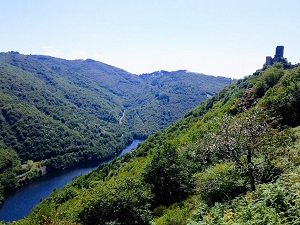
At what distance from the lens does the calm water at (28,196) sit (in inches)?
3440

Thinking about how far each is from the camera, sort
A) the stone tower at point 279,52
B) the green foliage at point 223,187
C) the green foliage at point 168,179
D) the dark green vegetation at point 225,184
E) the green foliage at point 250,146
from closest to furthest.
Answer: the dark green vegetation at point 225,184, the green foliage at point 250,146, the green foliage at point 223,187, the green foliage at point 168,179, the stone tower at point 279,52

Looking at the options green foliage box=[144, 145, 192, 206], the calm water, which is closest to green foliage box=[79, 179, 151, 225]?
green foliage box=[144, 145, 192, 206]

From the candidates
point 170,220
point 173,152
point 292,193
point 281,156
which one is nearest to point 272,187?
→ point 292,193

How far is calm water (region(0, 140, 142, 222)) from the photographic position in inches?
3440

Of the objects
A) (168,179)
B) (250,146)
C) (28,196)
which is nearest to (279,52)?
(28,196)

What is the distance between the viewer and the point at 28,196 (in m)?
101

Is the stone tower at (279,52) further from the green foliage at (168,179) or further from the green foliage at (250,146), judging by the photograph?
the green foliage at (250,146)

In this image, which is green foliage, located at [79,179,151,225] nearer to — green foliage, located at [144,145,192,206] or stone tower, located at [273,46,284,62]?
green foliage, located at [144,145,192,206]

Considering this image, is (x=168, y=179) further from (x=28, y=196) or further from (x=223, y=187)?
(x=28, y=196)

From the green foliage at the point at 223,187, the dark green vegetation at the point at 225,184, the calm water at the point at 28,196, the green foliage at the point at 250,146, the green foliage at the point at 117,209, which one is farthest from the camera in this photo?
the calm water at the point at 28,196

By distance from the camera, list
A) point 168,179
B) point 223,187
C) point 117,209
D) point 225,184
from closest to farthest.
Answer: point 225,184 < point 223,187 < point 117,209 < point 168,179

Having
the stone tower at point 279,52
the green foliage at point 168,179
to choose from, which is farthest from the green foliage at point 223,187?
the stone tower at point 279,52

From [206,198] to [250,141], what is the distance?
430cm

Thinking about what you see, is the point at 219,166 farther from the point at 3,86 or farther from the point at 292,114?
the point at 3,86
